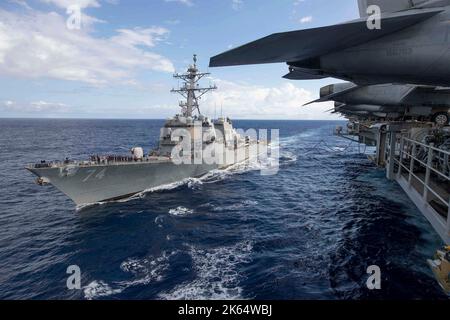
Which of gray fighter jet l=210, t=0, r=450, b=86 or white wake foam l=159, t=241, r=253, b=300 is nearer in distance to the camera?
gray fighter jet l=210, t=0, r=450, b=86

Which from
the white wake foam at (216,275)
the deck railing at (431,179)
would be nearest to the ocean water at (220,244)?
the white wake foam at (216,275)

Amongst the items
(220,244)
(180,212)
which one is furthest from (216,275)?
(180,212)

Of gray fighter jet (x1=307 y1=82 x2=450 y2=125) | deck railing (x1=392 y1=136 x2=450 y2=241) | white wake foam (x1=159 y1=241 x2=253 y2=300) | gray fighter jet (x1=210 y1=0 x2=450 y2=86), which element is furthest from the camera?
gray fighter jet (x1=307 y1=82 x2=450 y2=125)

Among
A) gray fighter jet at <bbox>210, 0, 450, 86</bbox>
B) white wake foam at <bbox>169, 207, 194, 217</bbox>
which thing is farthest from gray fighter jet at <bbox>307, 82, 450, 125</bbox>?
white wake foam at <bbox>169, 207, 194, 217</bbox>

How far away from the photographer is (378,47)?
7.32 meters

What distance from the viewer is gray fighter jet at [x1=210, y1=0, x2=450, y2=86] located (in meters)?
6.47

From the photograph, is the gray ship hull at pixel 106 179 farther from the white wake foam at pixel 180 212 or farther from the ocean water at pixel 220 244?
the white wake foam at pixel 180 212

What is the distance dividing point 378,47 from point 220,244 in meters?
12.4

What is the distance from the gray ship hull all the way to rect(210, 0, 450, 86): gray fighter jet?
65.0ft

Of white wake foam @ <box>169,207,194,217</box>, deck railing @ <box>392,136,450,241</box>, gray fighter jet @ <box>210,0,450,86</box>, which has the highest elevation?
gray fighter jet @ <box>210,0,450,86</box>

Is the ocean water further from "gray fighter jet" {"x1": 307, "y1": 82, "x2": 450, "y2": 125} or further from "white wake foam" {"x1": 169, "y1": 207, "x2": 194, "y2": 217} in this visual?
"gray fighter jet" {"x1": 307, "y1": 82, "x2": 450, "y2": 125}

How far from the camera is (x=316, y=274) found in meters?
12.0

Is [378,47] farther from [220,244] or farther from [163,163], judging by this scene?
[163,163]

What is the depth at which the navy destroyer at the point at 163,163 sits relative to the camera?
22.2m
